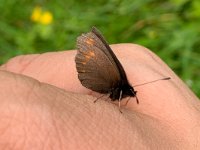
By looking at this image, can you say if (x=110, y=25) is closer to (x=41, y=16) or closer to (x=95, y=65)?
(x=41, y=16)

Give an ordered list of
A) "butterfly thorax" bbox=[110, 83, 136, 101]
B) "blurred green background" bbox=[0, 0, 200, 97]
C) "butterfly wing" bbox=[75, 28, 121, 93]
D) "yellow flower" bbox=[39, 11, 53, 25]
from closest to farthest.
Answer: "butterfly wing" bbox=[75, 28, 121, 93] → "butterfly thorax" bbox=[110, 83, 136, 101] → "blurred green background" bbox=[0, 0, 200, 97] → "yellow flower" bbox=[39, 11, 53, 25]

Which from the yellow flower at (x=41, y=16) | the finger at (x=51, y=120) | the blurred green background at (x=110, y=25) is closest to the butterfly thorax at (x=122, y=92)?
the finger at (x=51, y=120)

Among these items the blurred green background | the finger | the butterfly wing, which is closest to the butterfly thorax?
the butterfly wing

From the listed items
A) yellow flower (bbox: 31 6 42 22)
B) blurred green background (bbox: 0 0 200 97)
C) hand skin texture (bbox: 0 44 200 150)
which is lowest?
hand skin texture (bbox: 0 44 200 150)

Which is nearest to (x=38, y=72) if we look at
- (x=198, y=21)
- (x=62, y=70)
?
(x=62, y=70)

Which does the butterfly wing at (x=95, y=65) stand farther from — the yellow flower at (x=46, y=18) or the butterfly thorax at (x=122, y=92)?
the yellow flower at (x=46, y=18)

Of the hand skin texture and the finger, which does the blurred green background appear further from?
the finger

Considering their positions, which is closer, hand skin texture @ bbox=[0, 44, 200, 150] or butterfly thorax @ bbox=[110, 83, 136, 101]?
hand skin texture @ bbox=[0, 44, 200, 150]

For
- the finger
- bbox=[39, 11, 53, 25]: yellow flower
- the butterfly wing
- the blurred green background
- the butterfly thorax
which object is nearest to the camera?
the finger

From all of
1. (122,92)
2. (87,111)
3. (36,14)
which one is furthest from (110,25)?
(87,111)
